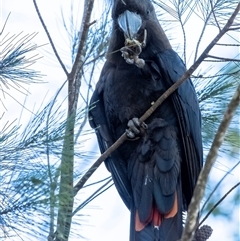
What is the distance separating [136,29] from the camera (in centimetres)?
228

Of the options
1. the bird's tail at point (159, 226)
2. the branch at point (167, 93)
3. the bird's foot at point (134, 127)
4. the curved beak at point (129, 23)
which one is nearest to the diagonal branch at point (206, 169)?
the branch at point (167, 93)

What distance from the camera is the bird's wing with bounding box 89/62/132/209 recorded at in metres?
2.34

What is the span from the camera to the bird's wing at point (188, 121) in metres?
2.23

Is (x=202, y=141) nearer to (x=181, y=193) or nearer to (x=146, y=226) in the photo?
(x=181, y=193)

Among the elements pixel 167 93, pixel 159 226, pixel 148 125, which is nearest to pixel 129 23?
pixel 148 125

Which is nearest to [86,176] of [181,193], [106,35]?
[181,193]

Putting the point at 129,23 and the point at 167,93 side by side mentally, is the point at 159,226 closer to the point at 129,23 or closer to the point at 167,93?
the point at 167,93

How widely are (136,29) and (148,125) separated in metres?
0.37

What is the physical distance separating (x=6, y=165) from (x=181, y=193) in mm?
941

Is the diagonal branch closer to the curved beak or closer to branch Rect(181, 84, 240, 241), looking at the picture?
branch Rect(181, 84, 240, 241)

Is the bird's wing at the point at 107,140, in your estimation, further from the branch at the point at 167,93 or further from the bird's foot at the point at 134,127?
the branch at the point at 167,93

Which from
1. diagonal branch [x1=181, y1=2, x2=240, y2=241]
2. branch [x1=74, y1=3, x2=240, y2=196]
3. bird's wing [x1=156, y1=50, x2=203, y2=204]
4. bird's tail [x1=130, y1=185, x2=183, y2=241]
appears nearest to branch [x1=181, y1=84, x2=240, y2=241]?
diagonal branch [x1=181, y1=2, x2=240, y2=241]

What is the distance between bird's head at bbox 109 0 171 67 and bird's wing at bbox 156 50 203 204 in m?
0.11

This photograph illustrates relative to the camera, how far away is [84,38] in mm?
1969
